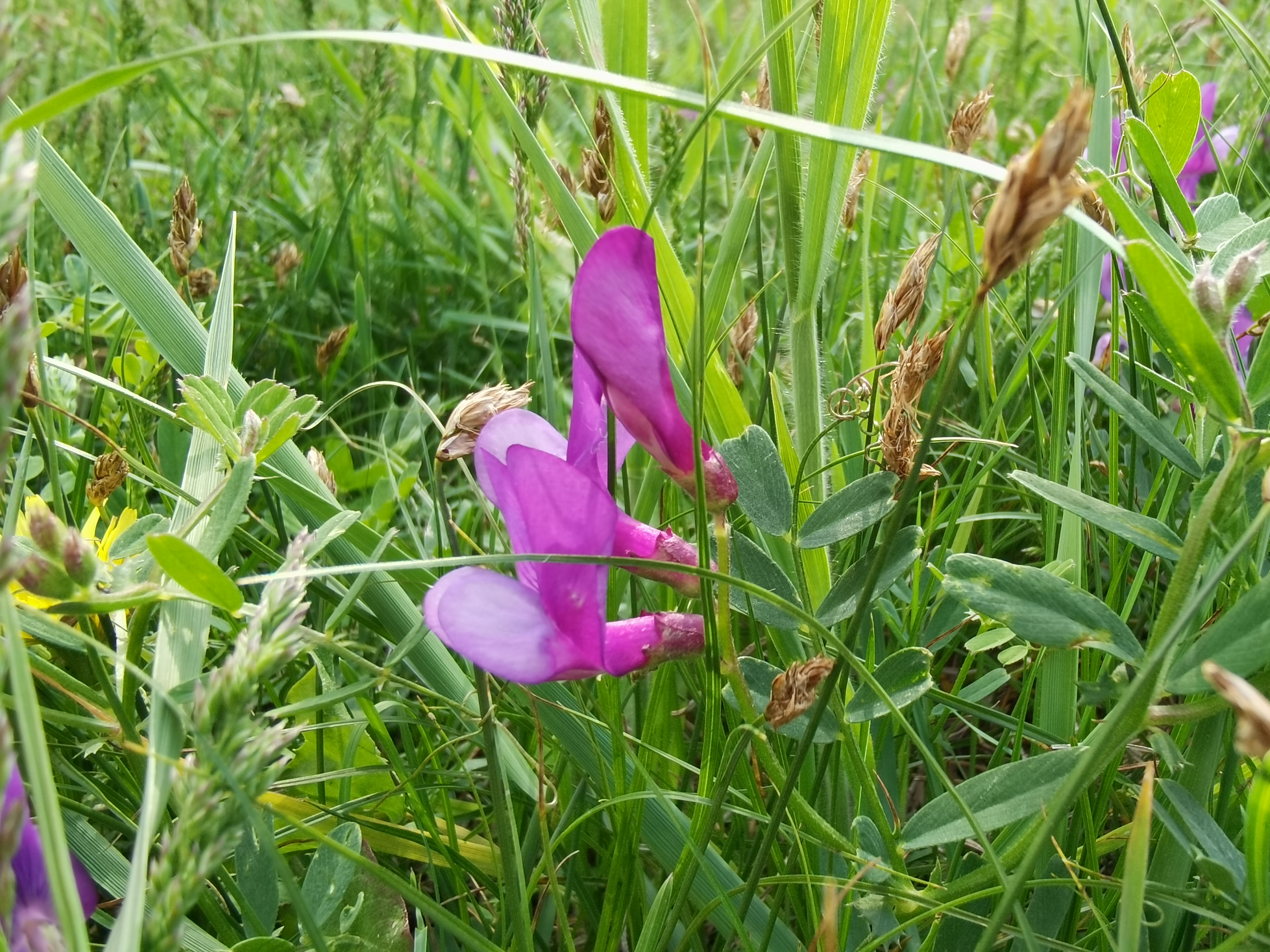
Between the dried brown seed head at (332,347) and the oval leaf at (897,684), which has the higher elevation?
the dried brown seed head at (332,347)

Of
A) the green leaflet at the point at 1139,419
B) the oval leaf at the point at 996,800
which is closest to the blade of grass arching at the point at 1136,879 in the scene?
the oval leaf at the point at 996,800

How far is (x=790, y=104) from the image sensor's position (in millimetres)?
931

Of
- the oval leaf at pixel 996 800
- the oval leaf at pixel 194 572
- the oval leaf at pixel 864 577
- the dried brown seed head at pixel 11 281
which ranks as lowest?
the oval leaf at pixel 996 800

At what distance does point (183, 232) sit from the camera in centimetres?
117

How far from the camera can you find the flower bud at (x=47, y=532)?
599 millimetres

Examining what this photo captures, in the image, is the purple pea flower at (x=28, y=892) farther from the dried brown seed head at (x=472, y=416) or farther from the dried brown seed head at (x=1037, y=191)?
the dried brown seed head at (x=1037, y=191)

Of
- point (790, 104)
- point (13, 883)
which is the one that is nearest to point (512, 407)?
point (790, 104)

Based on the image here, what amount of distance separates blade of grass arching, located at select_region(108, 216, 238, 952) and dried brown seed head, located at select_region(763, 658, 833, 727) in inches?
12.4

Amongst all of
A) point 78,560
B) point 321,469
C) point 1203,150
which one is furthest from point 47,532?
point 1203,150

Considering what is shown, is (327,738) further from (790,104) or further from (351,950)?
(790,104)

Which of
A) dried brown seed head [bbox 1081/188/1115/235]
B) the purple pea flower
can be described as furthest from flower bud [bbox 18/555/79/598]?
dried brown seed head [bbox 1081/188/1115/235]

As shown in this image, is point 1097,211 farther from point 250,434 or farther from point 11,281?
point 11,281

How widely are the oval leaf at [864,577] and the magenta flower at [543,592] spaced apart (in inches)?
7.2

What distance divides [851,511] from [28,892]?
0.56m
